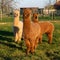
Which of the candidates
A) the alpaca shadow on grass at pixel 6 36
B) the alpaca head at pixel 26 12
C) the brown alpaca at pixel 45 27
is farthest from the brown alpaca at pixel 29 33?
the alpaca shadow on grass at pixel 6 36

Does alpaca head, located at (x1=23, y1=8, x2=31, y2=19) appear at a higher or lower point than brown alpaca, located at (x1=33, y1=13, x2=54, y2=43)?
higher

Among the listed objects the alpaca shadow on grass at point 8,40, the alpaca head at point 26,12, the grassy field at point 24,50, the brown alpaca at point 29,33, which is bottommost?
the grassy field at point 24,50

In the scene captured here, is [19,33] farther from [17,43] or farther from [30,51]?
[30,51]

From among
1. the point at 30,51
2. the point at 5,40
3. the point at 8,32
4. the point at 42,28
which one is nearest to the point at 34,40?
the point at 30,51

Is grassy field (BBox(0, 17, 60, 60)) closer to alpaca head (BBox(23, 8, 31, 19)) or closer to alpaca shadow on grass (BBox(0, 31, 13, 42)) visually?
alpaca shadow on grass (BBox(0, 31, 13, 42))

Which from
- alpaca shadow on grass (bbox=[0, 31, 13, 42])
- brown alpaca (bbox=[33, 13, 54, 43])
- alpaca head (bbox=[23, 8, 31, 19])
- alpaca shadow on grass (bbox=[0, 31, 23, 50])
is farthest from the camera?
alpaca shadow on grass (bbox=[0, 31, 13, 42])

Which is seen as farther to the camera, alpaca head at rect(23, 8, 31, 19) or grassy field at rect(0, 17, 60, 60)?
grassy field at rect(0, 17, 60, 60)

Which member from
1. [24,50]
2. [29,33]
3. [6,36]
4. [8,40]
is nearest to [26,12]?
[29,33]

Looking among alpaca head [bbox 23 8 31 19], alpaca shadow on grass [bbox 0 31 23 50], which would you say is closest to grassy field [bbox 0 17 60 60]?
alpaca shadow on grass [bbox 0 31 23 50]

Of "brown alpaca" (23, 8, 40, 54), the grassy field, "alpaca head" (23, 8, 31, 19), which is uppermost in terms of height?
"alpaca head" (23, 8, 31, 19)

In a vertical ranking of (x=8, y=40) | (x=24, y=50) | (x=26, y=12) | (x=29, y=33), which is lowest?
(x=24, y=50)

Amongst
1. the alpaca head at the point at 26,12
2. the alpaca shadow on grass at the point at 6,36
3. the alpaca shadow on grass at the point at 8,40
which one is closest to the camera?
the alpaca head at the point at 26,12

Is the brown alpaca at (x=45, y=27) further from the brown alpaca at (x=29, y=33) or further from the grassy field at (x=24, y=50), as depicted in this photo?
the brown alpaca at (x=29, y=33)

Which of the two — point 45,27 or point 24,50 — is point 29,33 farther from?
point 45,27
